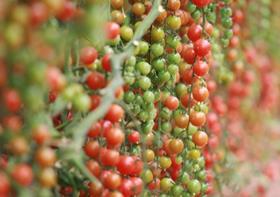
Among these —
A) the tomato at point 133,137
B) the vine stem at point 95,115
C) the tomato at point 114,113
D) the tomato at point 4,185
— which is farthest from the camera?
the tomato at point 133,137

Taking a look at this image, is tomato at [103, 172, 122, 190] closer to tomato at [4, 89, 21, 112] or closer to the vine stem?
the vine stem

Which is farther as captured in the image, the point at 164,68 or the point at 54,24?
the point at 164,68

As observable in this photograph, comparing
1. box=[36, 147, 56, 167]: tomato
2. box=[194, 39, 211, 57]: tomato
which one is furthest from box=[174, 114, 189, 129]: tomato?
box=[36, 147, 56, 167]: tomato

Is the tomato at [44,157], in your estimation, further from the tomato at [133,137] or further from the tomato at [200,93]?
the tomato at [200,93]

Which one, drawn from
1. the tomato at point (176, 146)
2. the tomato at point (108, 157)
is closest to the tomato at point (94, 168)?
the tomato at point (108, 157)

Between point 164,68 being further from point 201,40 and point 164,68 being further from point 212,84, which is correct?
point 212,84

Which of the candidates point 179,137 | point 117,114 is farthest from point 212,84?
point 117,114
